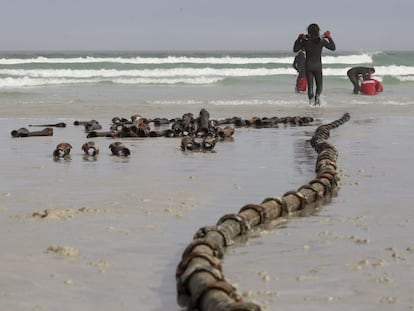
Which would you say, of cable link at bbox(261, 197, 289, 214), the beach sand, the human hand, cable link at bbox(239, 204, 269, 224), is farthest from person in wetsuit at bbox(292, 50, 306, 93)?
cable link at bbox(239, 204, 269, 224)

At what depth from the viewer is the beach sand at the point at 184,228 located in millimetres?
4945

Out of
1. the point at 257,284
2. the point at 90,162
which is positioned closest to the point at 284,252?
the point at 257,284

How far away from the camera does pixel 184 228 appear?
688 cm

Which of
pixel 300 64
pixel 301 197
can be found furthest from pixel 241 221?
pixel 300 64

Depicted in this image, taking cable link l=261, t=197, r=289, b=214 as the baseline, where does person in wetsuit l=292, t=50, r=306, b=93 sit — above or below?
above

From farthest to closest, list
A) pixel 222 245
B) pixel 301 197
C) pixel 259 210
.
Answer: pixel 301 197
pixel 259 210
pixel 222 245

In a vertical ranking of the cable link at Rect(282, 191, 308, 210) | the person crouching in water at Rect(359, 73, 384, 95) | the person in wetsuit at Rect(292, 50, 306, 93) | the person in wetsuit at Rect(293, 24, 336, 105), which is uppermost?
the person in wetsuit at Rect(293, 24, 336, 105)

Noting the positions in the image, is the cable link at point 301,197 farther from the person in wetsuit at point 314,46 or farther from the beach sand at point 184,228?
the person in wetsuit at point 314,46

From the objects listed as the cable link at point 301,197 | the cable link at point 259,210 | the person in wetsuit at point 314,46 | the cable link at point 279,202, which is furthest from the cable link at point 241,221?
the person in wetsuit at point 314,46

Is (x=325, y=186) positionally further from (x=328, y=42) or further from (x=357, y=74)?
(x=357, y=74)

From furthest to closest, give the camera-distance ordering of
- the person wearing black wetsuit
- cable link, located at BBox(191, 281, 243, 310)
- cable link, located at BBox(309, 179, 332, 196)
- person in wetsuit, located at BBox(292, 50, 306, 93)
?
the person wearing black wetsuit < person in wetsuit, located at BBox(292, 50, 306, 93) < cable link, located at BBox(309, 179, 332, 196) < cable link, located at BBox(191, 281, 243, 310)

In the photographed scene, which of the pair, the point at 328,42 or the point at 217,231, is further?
the point at 328,42

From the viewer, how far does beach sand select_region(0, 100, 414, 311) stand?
4945 mm

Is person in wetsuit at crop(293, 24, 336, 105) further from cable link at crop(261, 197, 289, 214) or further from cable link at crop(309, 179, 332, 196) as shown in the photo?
cable link at crop(261, 197, 289, 214)
